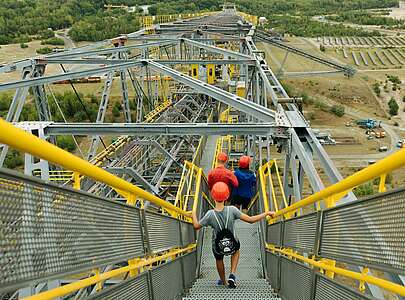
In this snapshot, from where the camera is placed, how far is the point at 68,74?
830 cm

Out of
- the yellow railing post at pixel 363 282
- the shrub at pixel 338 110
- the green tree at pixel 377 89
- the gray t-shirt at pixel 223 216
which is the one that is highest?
the green tree at pixel 377 89

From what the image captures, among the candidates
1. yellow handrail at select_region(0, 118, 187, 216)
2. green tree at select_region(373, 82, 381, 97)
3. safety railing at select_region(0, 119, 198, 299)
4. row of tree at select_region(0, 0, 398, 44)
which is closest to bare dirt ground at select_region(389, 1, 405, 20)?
row of tree at select_region(0, 0, 398, 44)

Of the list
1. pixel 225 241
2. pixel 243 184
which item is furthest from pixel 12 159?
pixel 225 241

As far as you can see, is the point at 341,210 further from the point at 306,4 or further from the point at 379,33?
the point at 306,4

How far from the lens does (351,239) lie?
2221 millimetres

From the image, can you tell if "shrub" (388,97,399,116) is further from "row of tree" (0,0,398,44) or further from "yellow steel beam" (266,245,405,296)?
"yellow steel beam" (266,245,405,296)

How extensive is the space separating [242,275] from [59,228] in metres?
4.91

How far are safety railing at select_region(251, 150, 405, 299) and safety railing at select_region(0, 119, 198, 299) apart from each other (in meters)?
1.22

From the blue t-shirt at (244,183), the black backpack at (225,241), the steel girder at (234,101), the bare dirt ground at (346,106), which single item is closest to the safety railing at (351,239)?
the black backpack at (225,241)

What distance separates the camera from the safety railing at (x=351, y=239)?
5.76 feet

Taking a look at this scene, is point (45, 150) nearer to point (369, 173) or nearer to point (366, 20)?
point (369, 173)

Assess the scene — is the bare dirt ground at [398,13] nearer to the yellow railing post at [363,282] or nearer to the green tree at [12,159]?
the green tree at [12,159]

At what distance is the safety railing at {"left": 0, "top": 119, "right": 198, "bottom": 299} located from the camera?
145 centimetres

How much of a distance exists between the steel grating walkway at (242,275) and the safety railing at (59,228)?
6.12 feet
